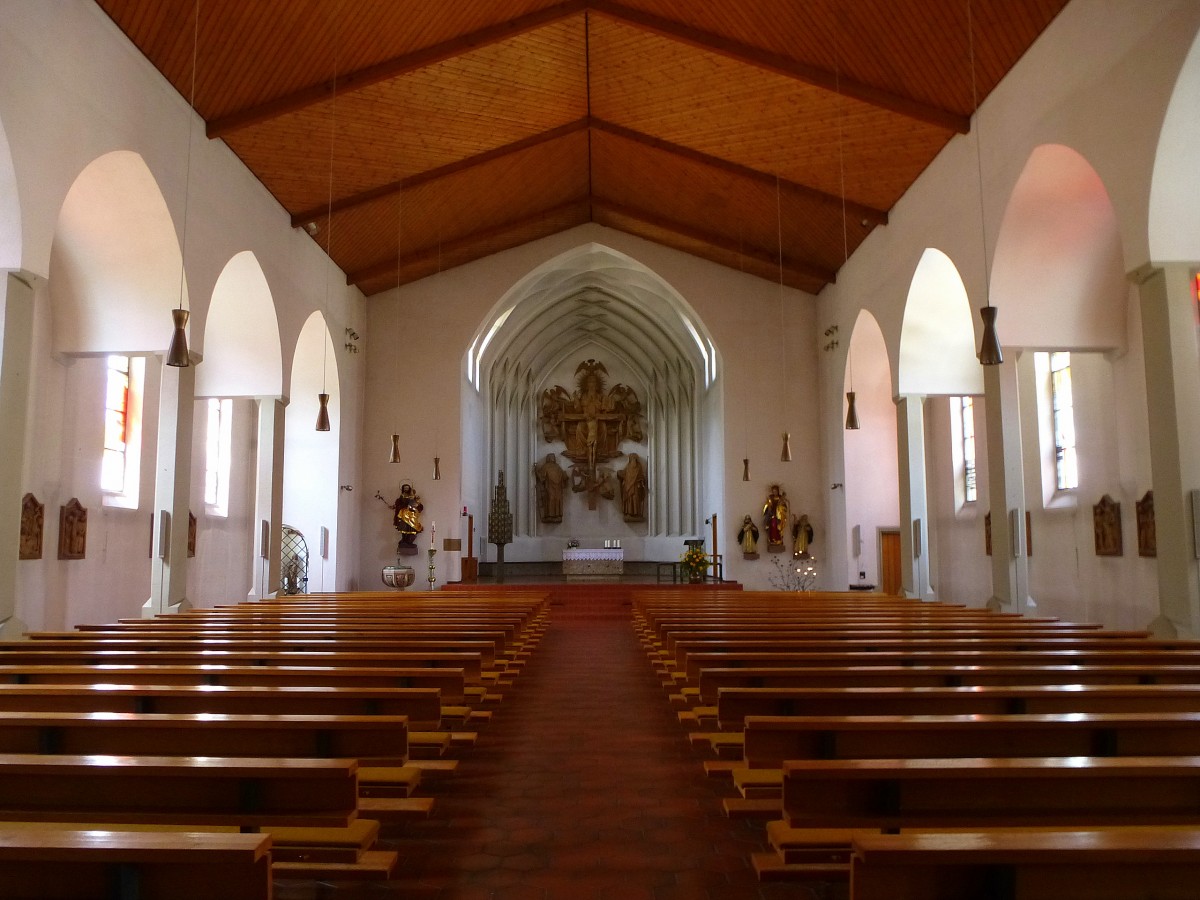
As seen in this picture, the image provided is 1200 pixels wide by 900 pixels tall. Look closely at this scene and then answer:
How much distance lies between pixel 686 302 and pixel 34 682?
15.5 meters

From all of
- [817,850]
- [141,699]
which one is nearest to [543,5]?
[141,699]

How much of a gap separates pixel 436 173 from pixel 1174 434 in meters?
10.1

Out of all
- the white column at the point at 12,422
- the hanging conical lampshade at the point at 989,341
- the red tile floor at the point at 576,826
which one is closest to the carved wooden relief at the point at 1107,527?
the hanging conical lampshade at the point at 989,341

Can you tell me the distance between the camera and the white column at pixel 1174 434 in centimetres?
681

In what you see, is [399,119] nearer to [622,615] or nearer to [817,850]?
[622,615]

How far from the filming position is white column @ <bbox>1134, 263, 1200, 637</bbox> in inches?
268

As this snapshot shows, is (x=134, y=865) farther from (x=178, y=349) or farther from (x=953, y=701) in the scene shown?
(x=178, y=349)

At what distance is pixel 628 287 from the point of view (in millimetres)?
21297

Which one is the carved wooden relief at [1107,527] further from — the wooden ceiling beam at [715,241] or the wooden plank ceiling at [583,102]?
the wooden ceiling beam at [715,241]

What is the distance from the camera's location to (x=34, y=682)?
3961 millimetres

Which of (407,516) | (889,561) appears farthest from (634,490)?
(889,561)

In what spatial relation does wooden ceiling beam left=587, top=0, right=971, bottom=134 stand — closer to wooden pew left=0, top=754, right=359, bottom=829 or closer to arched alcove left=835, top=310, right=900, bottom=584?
arched alcove left=835, top=310, right=900, bottom=584

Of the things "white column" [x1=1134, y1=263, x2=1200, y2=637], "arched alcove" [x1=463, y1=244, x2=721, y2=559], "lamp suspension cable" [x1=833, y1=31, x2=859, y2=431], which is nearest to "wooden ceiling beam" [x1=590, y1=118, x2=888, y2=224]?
"lamp suspension cable" [x1=833, y1=31, x2=859, y2=431]

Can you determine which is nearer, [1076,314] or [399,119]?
[1076,314]
